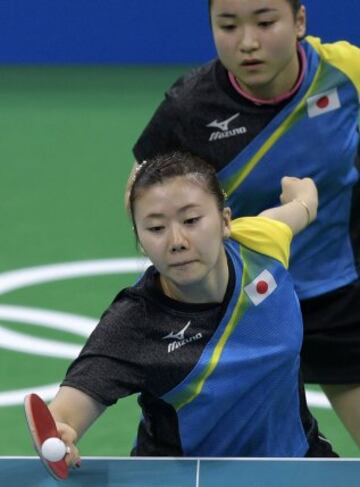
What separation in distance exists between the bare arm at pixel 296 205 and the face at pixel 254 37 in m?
0.30

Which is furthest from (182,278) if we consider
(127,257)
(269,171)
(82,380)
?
(127,257)

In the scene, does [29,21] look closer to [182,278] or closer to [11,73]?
[11,73]

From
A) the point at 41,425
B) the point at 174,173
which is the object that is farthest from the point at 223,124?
the point at 41,425

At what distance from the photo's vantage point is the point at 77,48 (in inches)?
386

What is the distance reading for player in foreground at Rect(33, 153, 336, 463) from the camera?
3.33 metres

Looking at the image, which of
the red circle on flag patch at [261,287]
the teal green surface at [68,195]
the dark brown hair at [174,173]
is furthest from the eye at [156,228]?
the teal green surface at [68,195]

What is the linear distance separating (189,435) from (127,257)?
3484mm

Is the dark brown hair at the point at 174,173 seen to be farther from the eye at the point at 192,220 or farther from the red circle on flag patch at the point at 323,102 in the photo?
the red circle on flag patch at the point at 323,102

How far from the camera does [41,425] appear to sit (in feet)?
9.77

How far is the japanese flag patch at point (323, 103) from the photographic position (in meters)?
4.12

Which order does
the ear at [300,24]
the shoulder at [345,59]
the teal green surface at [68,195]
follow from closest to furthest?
1. the ear at [300,24]
2. the shoulder at [345,59]
3. the teal green surface at [68,195]

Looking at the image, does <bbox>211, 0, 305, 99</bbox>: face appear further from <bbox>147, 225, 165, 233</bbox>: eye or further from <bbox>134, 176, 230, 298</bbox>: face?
<bbox>147, 225, 165, 233</bbox>: eye

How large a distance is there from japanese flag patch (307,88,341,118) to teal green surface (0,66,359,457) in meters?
1.54

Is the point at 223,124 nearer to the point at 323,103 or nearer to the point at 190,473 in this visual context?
the point at 323,103
